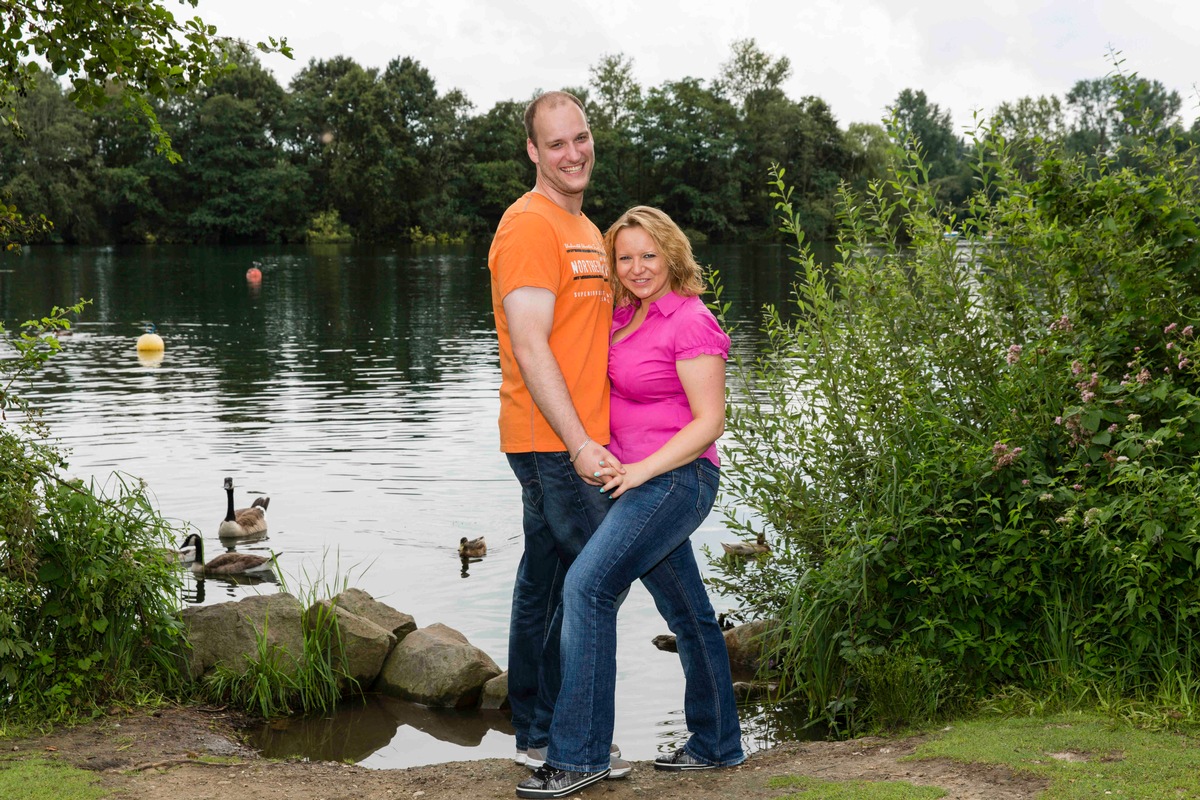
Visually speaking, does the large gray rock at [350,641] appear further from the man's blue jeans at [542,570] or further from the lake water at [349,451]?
the man's blue jeans at [542,570]

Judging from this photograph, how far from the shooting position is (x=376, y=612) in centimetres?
888

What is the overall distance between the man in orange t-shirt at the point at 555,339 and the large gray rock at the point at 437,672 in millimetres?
3044

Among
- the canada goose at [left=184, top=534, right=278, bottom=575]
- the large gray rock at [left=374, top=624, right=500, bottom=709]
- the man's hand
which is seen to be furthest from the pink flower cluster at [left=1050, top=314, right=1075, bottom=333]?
the canada goose at [left=184, top=534, right=278, bottom=575]

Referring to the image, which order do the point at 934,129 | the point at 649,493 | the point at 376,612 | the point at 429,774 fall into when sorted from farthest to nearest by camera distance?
the point at 934,129
the point at 376,612
the point at 429,774
the point at 649,493

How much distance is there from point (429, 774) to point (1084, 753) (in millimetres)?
2840

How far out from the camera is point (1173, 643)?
229 inches

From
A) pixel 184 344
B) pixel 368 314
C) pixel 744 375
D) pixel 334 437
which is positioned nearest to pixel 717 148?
pixel 368 314

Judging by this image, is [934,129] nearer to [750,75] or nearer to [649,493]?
[750,75]

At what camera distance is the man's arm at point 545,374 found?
15.1 ft

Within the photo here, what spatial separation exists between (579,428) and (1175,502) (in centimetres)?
295

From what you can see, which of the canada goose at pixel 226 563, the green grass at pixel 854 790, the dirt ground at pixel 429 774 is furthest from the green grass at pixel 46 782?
the canada goose at pixel 226 563

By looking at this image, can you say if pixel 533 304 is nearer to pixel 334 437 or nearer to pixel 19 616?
pixel 19 616

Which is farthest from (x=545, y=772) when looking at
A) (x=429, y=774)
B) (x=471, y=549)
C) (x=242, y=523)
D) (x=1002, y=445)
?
Answer: (x=242, y=523)

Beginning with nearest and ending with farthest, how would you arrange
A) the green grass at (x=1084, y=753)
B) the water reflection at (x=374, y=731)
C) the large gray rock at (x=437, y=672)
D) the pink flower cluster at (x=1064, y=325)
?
the green grass at (x=1084, y=753) → the pink flower cluster at (x=1064, y=325) → the water reflection at (x=374, y=731) → the large gray rock at (x=437, y=672)
